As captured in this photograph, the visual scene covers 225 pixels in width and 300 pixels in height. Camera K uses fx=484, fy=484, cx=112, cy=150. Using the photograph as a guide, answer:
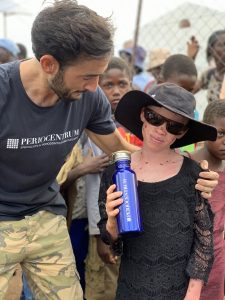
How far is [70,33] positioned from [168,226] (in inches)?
35.8

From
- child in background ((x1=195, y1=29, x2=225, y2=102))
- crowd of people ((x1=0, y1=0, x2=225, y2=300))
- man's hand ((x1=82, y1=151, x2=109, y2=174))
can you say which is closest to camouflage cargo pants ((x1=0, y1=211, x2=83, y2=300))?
crowd of people ((x1=0, y1=0, x2=225, y2=300))

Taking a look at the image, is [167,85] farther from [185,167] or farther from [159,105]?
[185,167]

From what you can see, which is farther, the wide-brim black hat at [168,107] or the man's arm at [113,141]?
the man's arm at [113,141]

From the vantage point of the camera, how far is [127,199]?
189 centimetres

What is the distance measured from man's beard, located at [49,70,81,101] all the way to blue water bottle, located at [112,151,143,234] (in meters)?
0.39

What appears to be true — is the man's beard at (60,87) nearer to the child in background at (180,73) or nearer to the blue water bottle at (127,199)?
the blue water bottle at (127,199)

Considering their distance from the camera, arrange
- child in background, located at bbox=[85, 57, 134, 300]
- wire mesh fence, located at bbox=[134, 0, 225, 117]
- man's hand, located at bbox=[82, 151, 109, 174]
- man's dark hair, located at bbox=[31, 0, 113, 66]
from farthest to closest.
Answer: wire mesh fence, located at bbox=[134, 0, 225, 117], child in background, located at bbox=[85, 57, 134, 300], man's hand, located at bbox=[82, 151, 109, 174], man's dark hair, located at bbox=[31, 0, 113, 66]

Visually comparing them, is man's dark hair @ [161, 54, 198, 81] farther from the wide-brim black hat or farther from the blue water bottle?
the blue water bottle

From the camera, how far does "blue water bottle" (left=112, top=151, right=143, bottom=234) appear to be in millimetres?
1875

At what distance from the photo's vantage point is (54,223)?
7.88 feet

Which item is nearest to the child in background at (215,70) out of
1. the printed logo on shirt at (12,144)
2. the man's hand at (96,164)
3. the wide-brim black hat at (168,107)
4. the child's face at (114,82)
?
the child's face at (114,82)

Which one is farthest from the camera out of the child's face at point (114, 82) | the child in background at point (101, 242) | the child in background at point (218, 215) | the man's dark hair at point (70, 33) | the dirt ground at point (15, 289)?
the child's face at point (114, 82)

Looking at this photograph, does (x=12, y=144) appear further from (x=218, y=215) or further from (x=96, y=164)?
(x=218, y=215)

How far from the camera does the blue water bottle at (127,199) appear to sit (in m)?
1.88
